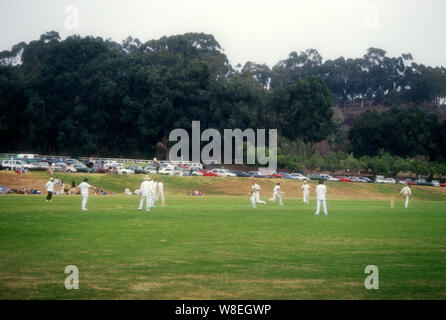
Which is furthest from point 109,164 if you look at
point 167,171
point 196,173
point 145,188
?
point 145,188

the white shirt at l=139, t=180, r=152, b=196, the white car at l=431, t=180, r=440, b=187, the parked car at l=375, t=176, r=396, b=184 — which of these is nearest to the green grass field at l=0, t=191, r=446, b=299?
the white shirt at l=139, t=180, r=152, b=196

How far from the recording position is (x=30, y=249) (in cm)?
1600

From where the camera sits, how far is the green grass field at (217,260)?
1091 centimetres

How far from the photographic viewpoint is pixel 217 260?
47.5ft

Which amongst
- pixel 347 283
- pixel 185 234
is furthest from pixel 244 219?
pixel 347 283

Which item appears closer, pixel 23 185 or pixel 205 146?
pixel 23 185

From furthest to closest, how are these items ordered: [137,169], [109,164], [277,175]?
[277,175]
[137,169]
[109,164]

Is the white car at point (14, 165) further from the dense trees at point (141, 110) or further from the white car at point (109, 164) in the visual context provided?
the dense trees at point (141, 110)

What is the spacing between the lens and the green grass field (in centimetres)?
Result: 1091

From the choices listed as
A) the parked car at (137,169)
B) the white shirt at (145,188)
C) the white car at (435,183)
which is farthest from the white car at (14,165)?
the white car at (435,183)

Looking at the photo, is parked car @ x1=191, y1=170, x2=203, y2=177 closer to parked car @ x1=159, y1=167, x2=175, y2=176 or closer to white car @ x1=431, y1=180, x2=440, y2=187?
parked car @ x1=159, y1=167, x2=175, y2=176

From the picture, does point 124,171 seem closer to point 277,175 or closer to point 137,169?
point 137,169

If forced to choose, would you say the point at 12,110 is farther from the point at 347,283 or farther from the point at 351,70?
the point at 351,70
